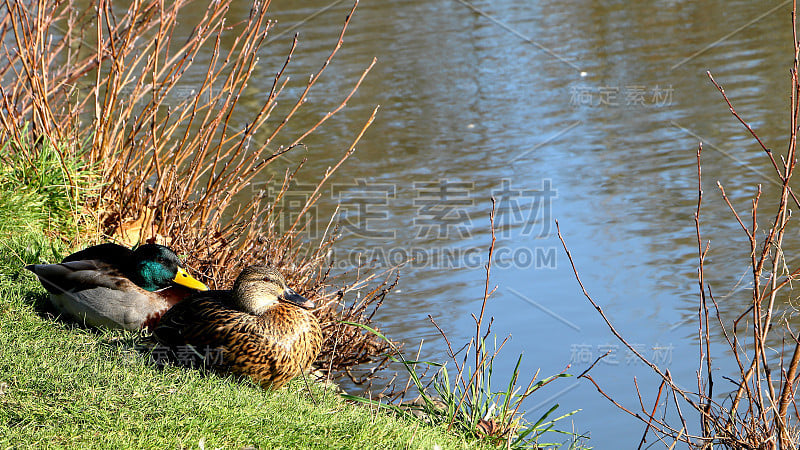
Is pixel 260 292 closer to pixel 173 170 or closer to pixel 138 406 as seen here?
pixel 138 406

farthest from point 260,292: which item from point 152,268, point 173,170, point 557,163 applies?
point 557,163

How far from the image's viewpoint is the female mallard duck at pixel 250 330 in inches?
158

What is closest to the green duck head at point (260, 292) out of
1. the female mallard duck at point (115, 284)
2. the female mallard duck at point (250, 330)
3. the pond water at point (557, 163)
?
the female mallard duck at point (250, 330)

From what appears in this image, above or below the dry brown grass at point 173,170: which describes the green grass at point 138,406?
below

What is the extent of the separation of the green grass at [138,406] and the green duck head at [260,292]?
1.16 feet

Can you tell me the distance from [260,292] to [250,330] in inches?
8.4

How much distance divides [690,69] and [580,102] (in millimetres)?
1794

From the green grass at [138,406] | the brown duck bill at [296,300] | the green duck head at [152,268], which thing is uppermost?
the green duck head at [152,268]

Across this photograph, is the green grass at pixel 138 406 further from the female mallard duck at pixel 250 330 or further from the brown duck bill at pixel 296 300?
the brown duck bill at pixel 296 300

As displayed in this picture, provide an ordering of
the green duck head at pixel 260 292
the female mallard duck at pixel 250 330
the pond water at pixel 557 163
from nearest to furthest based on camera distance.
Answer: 1. the female mallard duck at pixel 250 330
2. the green duck head at pixel 260 292
3. the pond water at pixel 557 163

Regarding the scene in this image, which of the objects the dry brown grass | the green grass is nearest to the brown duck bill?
the green grass

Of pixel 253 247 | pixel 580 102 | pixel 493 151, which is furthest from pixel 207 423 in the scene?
pixel 580 102

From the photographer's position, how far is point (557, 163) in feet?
29.7

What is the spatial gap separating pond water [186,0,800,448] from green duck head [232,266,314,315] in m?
1.70
